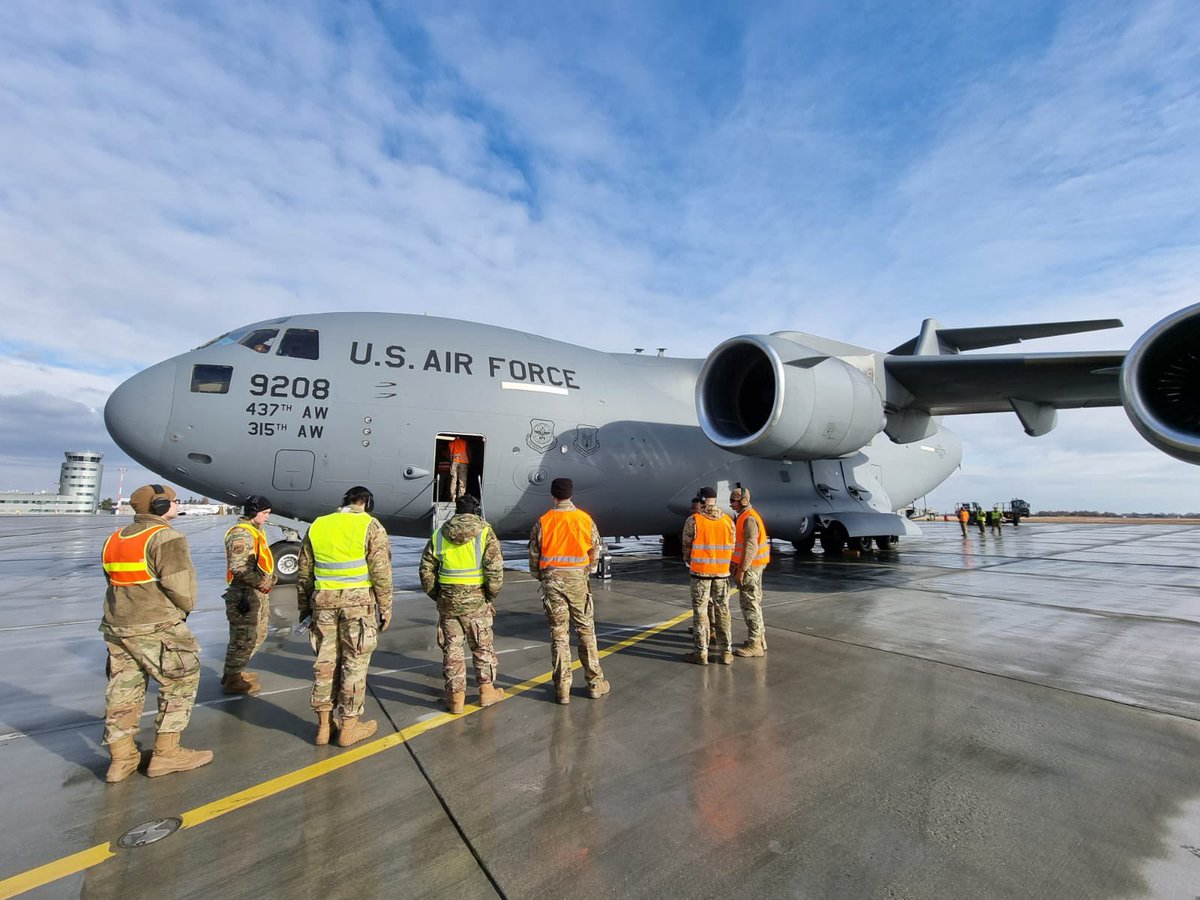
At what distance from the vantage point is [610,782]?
286cm

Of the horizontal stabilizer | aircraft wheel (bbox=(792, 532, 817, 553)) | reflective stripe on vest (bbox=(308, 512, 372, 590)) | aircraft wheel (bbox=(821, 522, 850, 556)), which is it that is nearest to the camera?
reflective stripe on vest (bbox=(308, 512, 372, 590))

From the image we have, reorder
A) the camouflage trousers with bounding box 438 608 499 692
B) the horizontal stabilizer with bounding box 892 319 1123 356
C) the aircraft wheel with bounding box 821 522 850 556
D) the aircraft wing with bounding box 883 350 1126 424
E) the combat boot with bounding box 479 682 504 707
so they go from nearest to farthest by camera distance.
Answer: the camouflage trousers with bounding box 438 608 499 692
the combat boot with bounding box 479 682 504 707
the aircraft wing with bounding box 883 350 1126 424
the horizontal stabilizer with bounding box 892 319 1123 356
the aircraft wheel with bounding box 821 522 850 556

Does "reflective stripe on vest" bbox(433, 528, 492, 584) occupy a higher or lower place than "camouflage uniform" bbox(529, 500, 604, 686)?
higher

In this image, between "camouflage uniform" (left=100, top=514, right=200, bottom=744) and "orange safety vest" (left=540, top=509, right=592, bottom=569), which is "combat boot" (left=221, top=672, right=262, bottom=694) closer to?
"camouflage uniform" (left=100, top=514, right=200, bottom=744)

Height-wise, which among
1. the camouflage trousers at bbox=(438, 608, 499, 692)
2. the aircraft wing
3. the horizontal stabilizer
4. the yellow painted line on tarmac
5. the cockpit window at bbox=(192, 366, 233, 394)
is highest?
the horizontal stabilizer

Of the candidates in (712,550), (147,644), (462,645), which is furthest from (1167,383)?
(147,644)

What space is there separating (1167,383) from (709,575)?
4973mm

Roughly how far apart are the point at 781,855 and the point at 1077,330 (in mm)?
12607

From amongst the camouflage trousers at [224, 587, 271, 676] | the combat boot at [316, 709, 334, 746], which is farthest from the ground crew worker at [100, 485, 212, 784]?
the camouflage trousers at [224, 587, 271, 676]

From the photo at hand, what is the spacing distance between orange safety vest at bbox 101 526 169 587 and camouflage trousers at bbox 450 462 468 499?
5499 millimetres

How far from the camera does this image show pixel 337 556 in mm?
3525

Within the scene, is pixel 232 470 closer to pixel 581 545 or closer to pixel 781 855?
pixel 581 545

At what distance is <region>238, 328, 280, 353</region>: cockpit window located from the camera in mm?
7641

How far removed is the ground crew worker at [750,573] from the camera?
519cm
